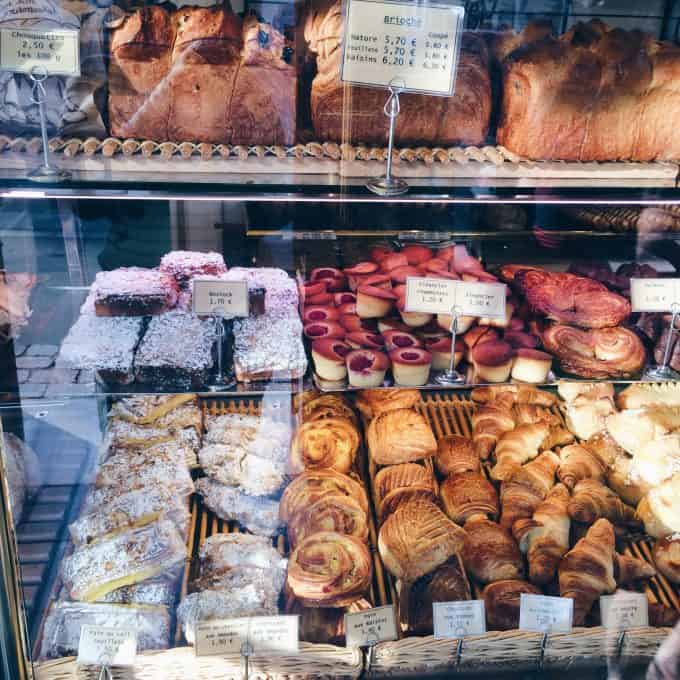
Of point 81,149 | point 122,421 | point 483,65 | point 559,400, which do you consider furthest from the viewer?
point 559,400

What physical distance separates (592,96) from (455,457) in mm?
1122

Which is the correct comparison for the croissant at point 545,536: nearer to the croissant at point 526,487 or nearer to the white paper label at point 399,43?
the croissant at point 526,487

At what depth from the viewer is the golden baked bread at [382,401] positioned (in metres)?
2.42

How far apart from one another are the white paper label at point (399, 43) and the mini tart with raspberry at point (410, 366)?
25.7 inches

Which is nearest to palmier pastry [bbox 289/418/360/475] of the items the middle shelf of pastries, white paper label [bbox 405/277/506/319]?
the middle shelf of pastries

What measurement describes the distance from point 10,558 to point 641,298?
5.51 feet

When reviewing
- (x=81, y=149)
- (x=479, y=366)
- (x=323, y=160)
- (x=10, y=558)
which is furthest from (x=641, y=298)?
(x=10, y=558)

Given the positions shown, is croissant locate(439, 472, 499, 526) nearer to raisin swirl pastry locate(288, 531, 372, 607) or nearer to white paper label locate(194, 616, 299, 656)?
raisin swirl pastry locate(288, 531, 372, 607)

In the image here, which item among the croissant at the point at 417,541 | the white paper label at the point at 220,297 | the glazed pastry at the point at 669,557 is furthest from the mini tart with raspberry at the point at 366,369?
the glazed pastry at the point at 669,557

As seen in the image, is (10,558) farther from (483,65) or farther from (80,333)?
(483,65)

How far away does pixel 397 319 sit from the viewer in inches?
80.6

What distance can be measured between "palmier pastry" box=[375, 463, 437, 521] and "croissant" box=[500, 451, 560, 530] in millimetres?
221

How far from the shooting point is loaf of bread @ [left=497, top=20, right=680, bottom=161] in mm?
1834

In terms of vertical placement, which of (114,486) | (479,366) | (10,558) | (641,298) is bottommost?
(114,486)
